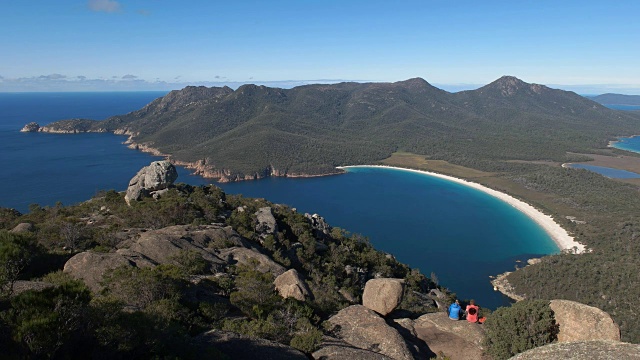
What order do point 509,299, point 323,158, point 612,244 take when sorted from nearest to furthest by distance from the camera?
point 509,299
point 612,244
point 323,158

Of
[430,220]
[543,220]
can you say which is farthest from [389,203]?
[543,220]

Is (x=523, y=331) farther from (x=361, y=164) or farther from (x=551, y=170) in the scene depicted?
(x=361, y=164)

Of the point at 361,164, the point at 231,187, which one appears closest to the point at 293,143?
the point at 361,164

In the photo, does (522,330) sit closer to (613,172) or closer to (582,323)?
(582,323)

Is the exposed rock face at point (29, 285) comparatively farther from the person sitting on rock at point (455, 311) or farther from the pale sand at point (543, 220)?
the pale sand at point (543, 220)

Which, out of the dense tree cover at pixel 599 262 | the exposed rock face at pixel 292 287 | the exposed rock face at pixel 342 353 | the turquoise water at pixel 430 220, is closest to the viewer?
the exposed rock face at pixel 342 353

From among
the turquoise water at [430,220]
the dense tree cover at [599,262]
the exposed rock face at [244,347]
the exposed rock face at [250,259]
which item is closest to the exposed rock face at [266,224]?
the exposed rock face at [250,259]

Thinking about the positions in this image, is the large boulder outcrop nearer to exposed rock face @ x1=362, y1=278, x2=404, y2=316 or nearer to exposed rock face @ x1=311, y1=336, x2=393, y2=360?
exposed rock face @ x1=362, y1=278, x2=404, y2=316
